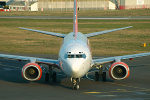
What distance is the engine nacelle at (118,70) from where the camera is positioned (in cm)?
2848

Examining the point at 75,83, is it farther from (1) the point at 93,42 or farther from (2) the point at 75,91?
(1) the point at 93,42

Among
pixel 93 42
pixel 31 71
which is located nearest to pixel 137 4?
pixel 93 42

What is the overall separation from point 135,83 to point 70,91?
6398 millimetres

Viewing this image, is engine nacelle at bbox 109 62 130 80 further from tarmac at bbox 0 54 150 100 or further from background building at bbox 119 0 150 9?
background building at bbox 119 0 150 9

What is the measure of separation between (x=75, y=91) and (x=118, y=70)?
14.2ft

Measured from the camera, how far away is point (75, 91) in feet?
87.7

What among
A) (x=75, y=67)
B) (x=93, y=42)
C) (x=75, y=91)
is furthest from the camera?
(x=93, y=42)

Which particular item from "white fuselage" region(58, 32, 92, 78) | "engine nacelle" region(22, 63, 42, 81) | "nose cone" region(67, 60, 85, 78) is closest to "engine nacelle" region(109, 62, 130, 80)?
"white fuselage" region(58, 32, 92, 78)

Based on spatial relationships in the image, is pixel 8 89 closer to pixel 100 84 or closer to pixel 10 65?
pixel 100 84

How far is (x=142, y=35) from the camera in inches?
2835

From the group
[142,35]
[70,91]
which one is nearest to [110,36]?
[142,35]

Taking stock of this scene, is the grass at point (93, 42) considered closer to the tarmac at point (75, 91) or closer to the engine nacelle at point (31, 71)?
the tarmac at point (75, 91)

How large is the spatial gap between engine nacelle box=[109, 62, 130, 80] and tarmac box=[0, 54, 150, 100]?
2.94 ft

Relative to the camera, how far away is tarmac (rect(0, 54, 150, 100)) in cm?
2491
